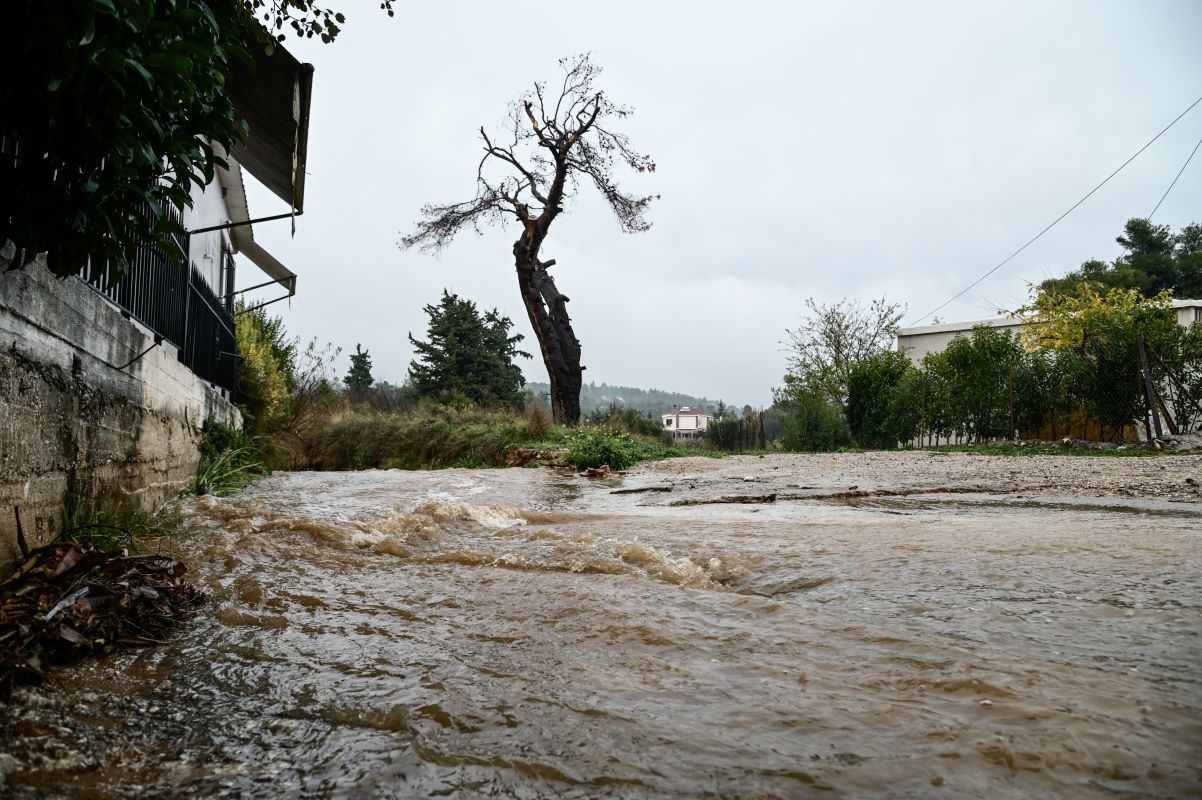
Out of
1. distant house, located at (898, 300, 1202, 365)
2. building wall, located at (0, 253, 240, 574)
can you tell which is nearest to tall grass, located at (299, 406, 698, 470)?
building wall, located at (0, 253, 240, 574)

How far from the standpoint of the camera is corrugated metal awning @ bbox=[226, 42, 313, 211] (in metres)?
6.67

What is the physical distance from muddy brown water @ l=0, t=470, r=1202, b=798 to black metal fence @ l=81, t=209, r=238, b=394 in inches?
69.6

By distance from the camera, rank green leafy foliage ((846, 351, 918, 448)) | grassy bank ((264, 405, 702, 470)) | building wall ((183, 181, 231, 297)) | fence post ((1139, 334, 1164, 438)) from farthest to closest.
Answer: green leafy foliage ((846, 351, 918, 448))
grassy bank ((264, 405, 702, 470))
fence post ((1139, 334, 1164, 438))
building wall ((183, 181, 231, 297))

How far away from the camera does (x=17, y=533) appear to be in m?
2.44

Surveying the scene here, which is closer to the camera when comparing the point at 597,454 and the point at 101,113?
the point at 101,113

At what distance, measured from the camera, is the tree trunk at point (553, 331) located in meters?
19.3

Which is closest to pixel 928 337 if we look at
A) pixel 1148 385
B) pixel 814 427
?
pixel 814 427

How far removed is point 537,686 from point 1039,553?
2.31 metres

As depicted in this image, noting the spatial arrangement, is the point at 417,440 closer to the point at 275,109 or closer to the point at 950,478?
the point at 275,109

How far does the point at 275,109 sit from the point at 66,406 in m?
6.33

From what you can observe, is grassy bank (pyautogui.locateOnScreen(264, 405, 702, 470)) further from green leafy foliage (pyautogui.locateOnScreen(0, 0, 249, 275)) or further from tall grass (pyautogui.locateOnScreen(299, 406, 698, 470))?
green leafy foliage (pyautogui.locateOnScreen(0, 0, 249, 275))

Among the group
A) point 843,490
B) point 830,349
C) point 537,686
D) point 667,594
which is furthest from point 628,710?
point 830,349

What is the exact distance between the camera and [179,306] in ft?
21.8

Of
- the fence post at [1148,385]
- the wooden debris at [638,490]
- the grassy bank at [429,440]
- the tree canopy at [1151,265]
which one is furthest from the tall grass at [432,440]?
the tree canopy at [1151,265]
